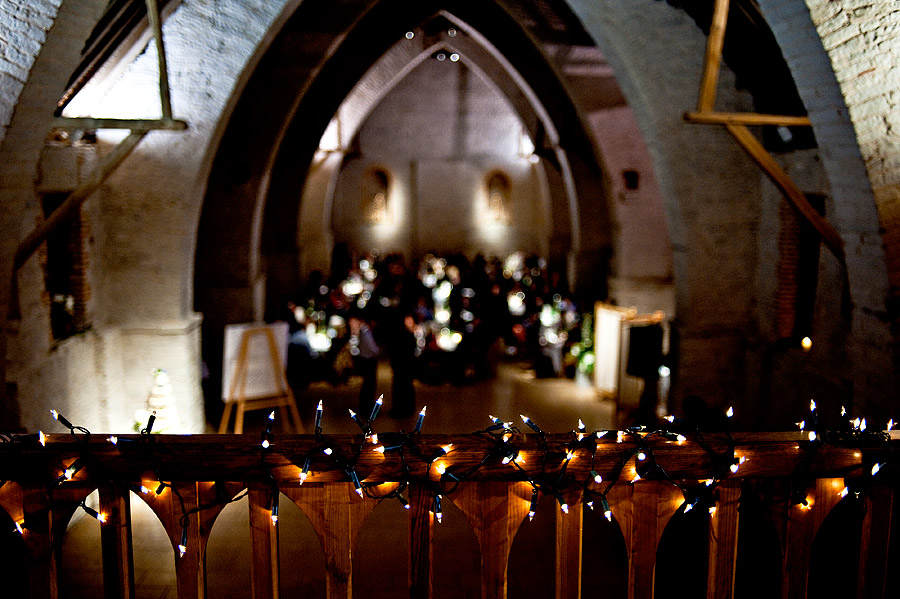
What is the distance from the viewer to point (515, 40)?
14305mm

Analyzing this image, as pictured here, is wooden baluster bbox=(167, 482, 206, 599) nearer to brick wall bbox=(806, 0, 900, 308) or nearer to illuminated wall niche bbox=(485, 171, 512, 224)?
brick wall bbox=(806, 0, 900, 308)

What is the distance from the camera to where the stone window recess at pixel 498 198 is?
2239 centimetres

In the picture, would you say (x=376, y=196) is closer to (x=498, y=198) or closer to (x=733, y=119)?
(x=498, y=198)

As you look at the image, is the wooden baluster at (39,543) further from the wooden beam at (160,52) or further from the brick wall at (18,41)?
the wooden beam at (160,52)

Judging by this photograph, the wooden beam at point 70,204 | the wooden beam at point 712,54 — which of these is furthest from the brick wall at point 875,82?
the wooden beam at point 70,204

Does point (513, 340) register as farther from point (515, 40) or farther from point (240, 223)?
point (515, 40)

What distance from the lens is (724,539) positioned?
2258 millimetres

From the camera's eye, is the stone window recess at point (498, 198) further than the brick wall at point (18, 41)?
Yes

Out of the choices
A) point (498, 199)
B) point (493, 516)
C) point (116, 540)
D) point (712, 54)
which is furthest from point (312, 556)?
point (498, 199)

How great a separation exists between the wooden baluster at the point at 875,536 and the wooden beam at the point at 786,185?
401 cm

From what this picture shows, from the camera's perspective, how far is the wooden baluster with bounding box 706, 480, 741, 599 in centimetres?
224

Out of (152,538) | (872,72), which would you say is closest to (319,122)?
(152,538)

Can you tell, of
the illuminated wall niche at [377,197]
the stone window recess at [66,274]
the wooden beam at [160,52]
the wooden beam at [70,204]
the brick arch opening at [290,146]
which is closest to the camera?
the wooden beam at [160,52]

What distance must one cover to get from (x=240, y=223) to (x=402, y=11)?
569 centimetres
